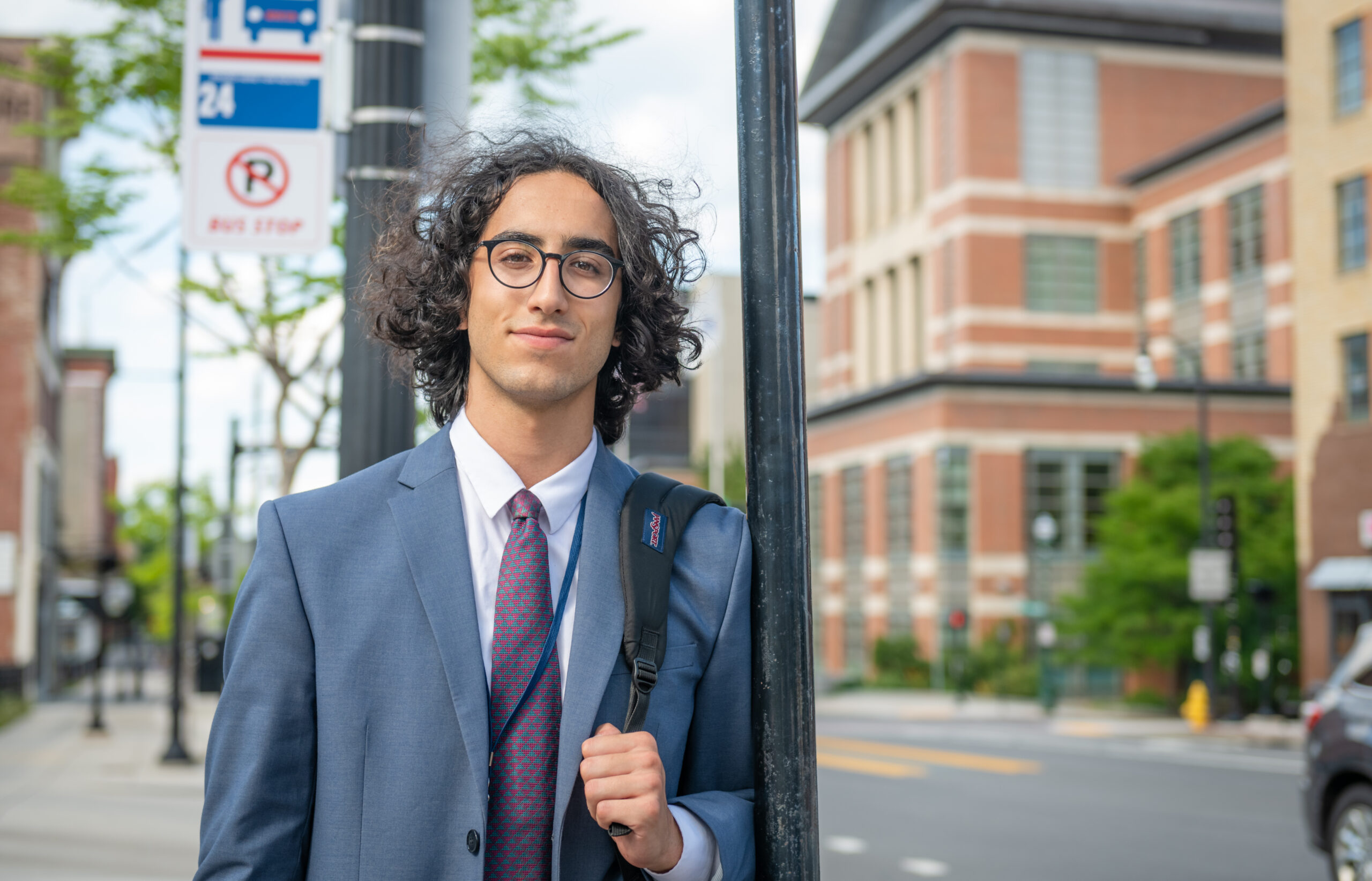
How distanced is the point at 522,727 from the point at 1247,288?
4804 cm

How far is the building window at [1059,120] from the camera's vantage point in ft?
171

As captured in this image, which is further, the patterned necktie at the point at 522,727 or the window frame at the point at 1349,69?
the window frame at the point at 1349,69

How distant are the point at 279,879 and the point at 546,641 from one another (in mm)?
549

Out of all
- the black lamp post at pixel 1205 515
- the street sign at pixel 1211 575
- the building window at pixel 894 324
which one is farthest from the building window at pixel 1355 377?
the building window at pixel 894 324

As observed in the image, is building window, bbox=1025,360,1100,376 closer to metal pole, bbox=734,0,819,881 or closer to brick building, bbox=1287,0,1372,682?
brick building, bbox=1287,0,1372,682

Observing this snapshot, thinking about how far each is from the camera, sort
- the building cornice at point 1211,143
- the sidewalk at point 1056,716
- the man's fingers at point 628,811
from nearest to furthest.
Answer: the man's fingers at point 628,811, the sidewalk at point 1056,716, the building cornice at point 1211,143

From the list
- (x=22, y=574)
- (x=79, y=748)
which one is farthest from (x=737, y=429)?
(x=79, y=748)

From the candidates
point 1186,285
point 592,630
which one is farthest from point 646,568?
point 1186,285

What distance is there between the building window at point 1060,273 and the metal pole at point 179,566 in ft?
115

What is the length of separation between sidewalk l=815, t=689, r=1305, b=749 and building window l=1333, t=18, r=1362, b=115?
547 inches

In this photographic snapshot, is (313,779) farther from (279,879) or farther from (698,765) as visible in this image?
(698,765)

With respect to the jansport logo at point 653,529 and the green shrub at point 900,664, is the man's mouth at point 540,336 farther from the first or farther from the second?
the green shrub at point 900,664

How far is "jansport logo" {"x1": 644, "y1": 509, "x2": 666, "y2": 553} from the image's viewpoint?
2.45 metres

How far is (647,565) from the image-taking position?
2.41 metres
